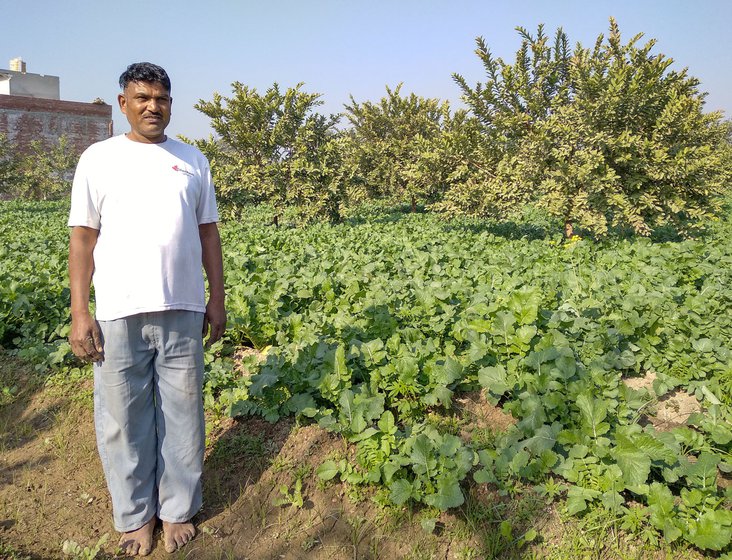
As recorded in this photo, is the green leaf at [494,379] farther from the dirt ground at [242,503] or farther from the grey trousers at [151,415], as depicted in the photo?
the grey trousers at [151,415]

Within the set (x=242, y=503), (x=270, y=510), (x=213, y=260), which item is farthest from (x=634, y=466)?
(x=213, y=260)

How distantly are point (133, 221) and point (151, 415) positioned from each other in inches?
40.8

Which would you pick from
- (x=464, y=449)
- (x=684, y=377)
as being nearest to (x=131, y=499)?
(x=464, y=449)

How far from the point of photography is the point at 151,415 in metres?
2.72

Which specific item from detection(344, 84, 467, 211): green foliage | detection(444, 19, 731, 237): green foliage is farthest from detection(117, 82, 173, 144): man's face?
detection(344, 84, 467, 211): green foliage

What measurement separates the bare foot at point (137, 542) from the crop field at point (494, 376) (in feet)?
2.45

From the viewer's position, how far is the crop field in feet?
8.79

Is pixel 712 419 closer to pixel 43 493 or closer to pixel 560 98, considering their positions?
pixel 43 493

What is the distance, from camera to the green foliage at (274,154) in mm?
13711

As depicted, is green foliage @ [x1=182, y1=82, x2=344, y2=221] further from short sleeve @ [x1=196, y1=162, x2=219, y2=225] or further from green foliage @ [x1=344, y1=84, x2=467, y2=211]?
short sleeve @ [x1=196, y1=162, x2=219, y2=225]

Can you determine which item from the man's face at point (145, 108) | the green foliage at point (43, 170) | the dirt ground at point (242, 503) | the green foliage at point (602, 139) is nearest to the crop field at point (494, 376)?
the dirt ground at point (242, 503)

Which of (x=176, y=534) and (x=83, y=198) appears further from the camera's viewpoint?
(x=176, y=534)

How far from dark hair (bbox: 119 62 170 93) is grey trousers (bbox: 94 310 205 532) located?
45.4 inches

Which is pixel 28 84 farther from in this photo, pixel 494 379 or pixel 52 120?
pixel 494 379
